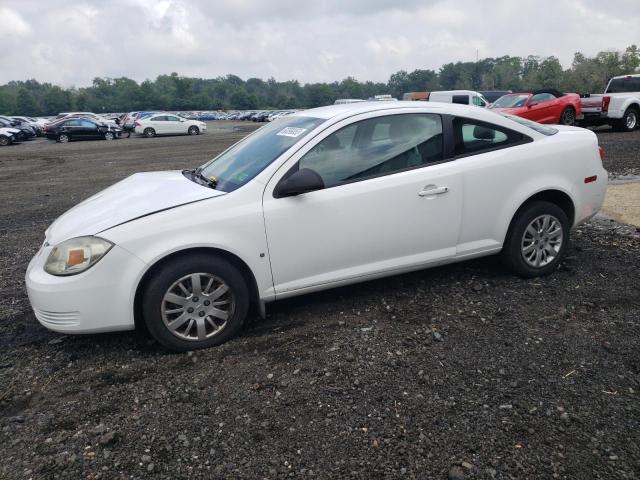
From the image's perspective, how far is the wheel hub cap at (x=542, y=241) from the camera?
4359 millimetres

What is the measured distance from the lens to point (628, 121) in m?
17.3

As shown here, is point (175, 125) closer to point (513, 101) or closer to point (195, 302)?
point (513, 101)

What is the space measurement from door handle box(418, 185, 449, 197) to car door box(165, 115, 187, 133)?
106 feet

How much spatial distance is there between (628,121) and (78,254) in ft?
62.4

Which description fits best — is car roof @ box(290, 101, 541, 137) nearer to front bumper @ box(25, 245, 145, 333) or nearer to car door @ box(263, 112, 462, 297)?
car door @ box(263, 112, 462, 297)

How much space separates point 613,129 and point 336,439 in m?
19.5

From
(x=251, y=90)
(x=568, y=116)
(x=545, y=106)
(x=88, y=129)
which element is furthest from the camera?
(x=251, y=90)

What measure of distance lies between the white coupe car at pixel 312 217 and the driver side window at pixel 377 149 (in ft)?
0.03

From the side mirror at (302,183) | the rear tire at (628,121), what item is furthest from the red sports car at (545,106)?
the side mirror at (302,183)

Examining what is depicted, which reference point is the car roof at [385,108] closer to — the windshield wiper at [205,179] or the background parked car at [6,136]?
the windshield wiper at [205,179]

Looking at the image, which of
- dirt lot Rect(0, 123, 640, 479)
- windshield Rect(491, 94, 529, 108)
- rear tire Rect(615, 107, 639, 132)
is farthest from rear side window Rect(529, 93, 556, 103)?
dirt lot Rect(0, 123, 640, 479)

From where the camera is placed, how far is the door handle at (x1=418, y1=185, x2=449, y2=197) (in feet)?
12.7

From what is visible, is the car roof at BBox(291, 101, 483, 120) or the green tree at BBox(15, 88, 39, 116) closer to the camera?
the car roof at BBox(291, 101, 483, 120)

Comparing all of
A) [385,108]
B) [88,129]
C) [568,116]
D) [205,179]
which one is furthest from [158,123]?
[385,108]
